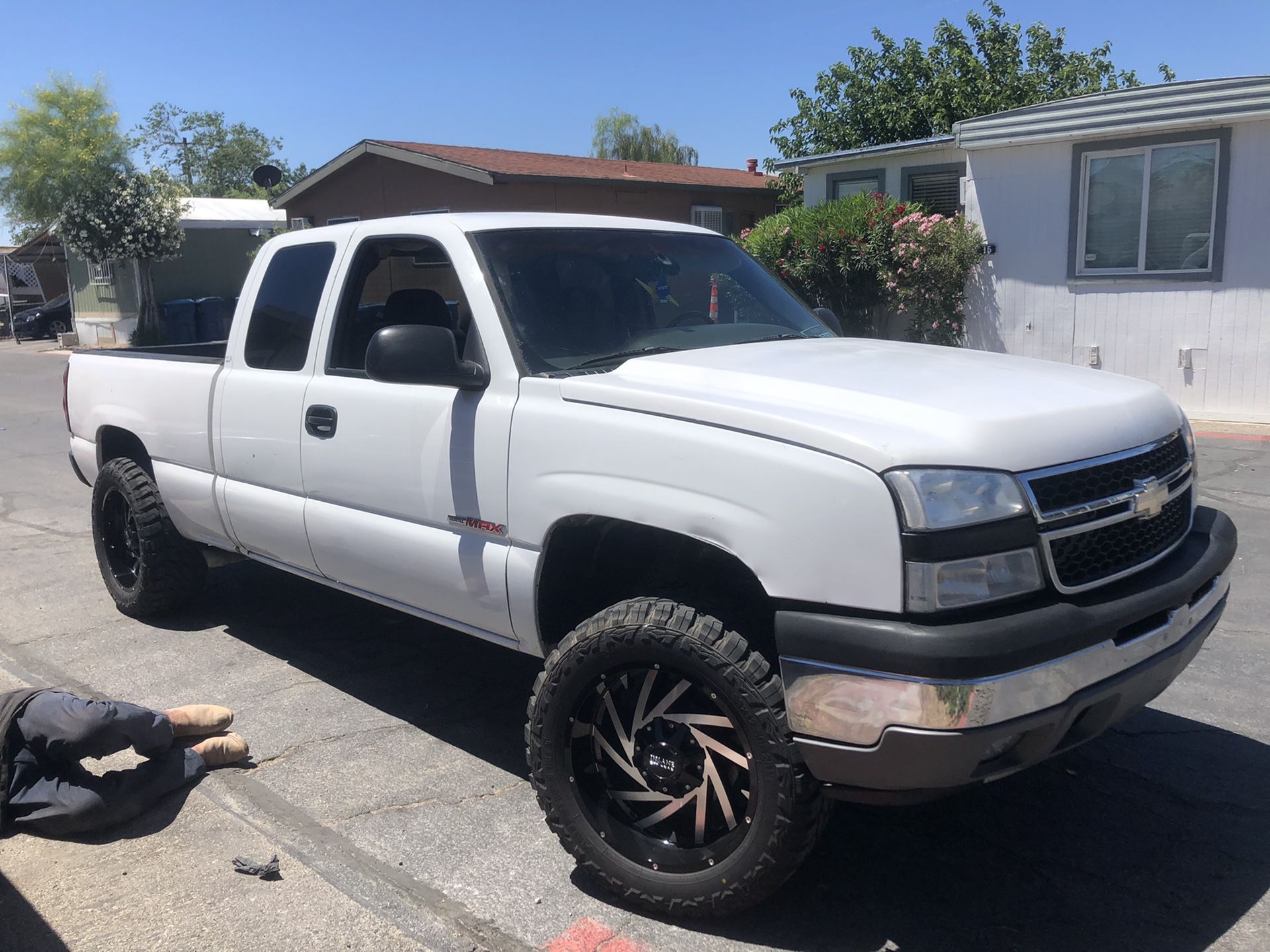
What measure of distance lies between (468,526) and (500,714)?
1276mm

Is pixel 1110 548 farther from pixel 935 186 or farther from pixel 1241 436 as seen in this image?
pixel 935 186

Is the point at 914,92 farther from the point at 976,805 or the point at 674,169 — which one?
the point at 976,805

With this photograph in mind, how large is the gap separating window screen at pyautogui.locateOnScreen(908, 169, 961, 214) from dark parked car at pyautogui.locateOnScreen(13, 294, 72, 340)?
28561 mm

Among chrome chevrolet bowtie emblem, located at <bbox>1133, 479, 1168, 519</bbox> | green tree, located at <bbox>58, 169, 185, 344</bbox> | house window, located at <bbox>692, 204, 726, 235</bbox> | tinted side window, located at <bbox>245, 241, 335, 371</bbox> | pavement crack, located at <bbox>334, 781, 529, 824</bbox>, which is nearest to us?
chrome chevrolet bowtie emblem, located at <bbox>1133, 479, 1168, 519</bbox>

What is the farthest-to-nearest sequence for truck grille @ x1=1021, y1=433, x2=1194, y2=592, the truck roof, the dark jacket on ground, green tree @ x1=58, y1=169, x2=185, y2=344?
green tree @ x1=58, y1=169, x2=185, y2=344, the truck roof, the dark jacket on ground, truck grille @ x1=1021, y1=433, x2=1194, y2=592

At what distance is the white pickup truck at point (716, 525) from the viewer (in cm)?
253

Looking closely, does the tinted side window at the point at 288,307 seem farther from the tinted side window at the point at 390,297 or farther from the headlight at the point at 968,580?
the headlight at the point at 968,580

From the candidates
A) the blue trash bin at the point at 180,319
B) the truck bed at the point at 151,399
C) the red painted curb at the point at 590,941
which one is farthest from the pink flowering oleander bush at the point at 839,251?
the blue trash bin at the point at 180,319

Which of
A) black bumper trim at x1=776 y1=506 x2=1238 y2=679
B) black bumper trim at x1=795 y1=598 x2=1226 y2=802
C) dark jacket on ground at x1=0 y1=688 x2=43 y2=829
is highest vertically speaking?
black bumper trim at x1=776 y1=506 x2=1238 y2=679

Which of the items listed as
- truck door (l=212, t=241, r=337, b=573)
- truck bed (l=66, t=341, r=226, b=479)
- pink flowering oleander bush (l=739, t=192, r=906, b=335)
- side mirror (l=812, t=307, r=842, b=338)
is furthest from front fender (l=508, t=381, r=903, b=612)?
pink flowering oleander bush (l=739, t=192, r=906, b=335)

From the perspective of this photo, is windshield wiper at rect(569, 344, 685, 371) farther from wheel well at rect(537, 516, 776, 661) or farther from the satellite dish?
the satellite dish

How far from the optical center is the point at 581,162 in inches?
901

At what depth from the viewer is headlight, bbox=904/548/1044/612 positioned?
8.14 feet

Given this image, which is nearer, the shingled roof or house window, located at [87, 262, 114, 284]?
the shingled roof
